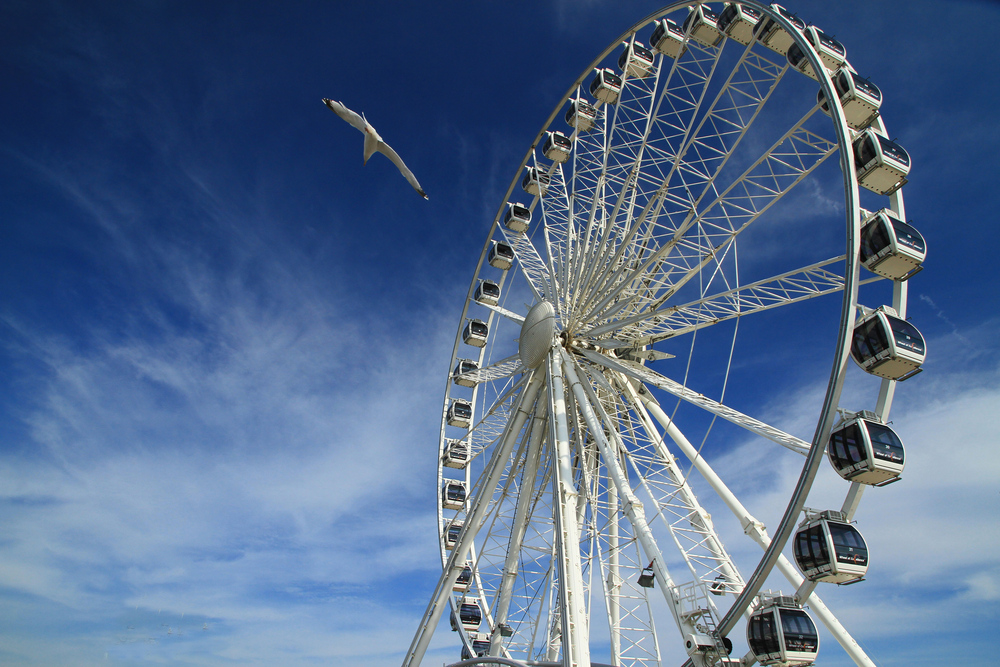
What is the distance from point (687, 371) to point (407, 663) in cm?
1226

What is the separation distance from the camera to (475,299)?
2473 cm

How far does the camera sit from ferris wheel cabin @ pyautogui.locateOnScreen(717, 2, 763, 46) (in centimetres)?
1809

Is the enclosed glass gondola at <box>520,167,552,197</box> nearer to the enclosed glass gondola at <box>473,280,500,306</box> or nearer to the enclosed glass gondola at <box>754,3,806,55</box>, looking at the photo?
the enclosed glass gondola at <box>473,280,500,306</box>

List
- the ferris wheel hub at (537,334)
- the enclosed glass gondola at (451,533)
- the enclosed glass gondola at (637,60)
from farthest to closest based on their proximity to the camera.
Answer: the enclosed glass gondola at (451,533)
the enclosed glass gondola at (637,60)
the ferris wheel hub at (537,334)

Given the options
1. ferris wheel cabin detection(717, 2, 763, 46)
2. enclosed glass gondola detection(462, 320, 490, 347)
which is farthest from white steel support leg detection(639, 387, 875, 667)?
ferris wheel cabin detection(717, 2, 763, 46)

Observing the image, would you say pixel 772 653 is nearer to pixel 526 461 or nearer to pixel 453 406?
pixel 526 461

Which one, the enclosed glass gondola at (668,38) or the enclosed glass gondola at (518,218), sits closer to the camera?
the enclosed glass gondola at (668,38)

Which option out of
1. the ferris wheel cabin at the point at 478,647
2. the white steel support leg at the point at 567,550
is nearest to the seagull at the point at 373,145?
the white steel support leg at the point at 567,550

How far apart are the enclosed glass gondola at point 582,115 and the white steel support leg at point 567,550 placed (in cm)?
1224

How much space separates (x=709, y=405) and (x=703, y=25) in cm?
1235

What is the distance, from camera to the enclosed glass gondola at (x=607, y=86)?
23.1m

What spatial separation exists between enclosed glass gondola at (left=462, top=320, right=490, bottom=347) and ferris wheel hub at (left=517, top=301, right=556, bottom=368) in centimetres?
585

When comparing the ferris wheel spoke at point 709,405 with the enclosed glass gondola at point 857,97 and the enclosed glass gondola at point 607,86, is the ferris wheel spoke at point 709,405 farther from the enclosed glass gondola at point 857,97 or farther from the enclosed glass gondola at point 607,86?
the enclosed glass gondola at point 607,86

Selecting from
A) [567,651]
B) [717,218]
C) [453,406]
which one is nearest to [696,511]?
[567,651]
